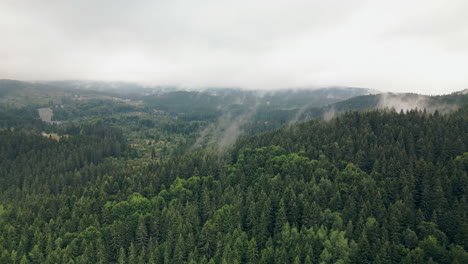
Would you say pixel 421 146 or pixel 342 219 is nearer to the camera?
pixel 342 219

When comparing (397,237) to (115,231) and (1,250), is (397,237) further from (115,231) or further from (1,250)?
(1,250)

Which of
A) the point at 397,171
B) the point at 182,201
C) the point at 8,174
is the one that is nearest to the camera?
the point at 397,171

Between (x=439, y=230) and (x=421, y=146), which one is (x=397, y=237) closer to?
(x=439, y=230)

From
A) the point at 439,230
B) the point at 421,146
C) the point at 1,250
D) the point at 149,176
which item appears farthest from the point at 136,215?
the point at 421,146

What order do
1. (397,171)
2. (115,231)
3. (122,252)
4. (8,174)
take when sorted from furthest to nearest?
(8,174)
(397,171)
(115,231)
(122,252)

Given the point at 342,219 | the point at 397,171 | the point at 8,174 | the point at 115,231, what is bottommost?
the point at 8,174

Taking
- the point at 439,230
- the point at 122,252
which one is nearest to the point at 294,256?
the point at 439,230

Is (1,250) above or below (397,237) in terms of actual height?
below
